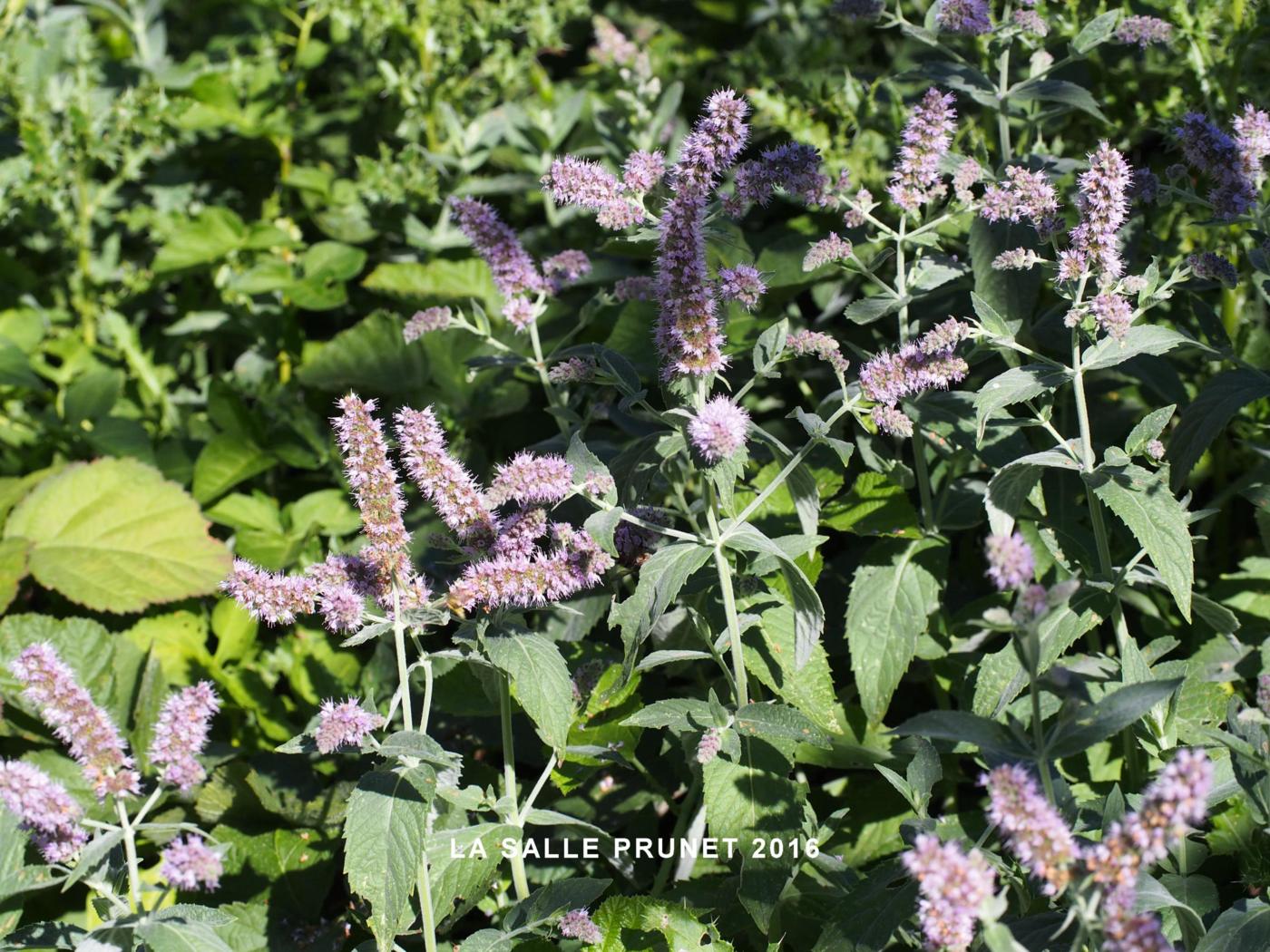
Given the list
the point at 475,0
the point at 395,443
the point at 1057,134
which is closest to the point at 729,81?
the point at 475,0

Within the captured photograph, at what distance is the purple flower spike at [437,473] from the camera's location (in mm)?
1939

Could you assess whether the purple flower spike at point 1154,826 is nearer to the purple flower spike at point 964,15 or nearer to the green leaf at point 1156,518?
the green leaf at point 1156,518

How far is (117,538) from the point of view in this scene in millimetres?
3088

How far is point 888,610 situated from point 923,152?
0.87 meters

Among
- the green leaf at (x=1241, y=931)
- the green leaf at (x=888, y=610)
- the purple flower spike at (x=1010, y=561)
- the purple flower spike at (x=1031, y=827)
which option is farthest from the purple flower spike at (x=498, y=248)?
the green leaf at (x=1241, y=931)

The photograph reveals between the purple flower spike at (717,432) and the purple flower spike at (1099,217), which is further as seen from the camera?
the purple flower spike at (1099,217)

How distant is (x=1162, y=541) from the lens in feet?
6.40

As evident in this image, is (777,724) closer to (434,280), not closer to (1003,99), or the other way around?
(1003,99)

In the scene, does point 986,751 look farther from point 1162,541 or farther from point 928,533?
point 928,533

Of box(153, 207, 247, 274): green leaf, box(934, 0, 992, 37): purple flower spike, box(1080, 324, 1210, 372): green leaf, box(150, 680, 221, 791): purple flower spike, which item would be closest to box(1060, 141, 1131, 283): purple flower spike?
box(1080, 324, 1210, 372): green leaf

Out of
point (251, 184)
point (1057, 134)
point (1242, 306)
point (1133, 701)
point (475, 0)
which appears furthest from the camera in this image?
point (251, 184)

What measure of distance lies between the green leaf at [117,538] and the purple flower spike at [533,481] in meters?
1.33

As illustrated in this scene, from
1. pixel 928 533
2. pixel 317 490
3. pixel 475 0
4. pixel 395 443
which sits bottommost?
pixel 317 490

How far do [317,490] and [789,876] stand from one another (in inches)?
81.0
